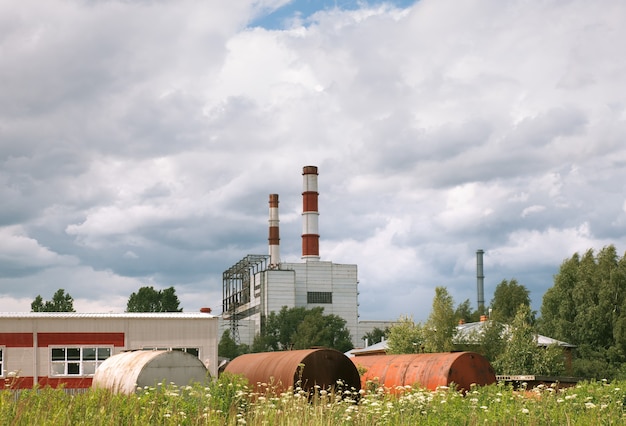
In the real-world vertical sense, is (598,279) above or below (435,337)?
above

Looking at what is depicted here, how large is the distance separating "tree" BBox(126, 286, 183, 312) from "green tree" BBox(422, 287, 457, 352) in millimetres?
47678

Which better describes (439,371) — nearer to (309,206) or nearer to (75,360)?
(75,360)

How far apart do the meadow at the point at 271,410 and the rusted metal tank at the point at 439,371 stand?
6.34 m

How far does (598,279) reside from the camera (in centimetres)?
5762

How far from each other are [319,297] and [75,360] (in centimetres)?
5028

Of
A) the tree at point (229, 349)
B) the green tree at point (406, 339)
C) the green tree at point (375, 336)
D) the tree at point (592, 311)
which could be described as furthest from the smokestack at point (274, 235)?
the green tree at point (406, 339)

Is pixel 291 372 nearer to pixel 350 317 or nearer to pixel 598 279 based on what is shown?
pixel 598 279

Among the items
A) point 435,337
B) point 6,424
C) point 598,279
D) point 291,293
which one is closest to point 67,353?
point 435,337

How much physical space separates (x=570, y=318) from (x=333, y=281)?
112 feet

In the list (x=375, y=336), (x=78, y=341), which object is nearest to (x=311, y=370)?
(x=78, y=341)

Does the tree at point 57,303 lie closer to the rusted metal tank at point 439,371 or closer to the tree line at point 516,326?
the tree line at point 516,326

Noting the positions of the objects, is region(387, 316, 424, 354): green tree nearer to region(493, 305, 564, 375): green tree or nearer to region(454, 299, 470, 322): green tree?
region(493, 305, 564, 375): green tree

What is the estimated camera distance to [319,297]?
87938mm

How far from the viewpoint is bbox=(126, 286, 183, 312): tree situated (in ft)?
284
